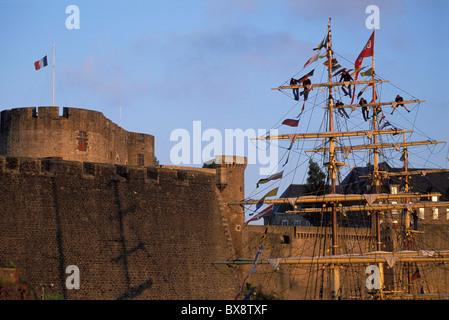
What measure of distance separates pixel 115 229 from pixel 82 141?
31.8 ft

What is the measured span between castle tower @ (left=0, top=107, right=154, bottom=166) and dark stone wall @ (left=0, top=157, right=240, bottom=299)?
6.21 m

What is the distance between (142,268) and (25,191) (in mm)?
7863

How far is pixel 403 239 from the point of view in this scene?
63.5m

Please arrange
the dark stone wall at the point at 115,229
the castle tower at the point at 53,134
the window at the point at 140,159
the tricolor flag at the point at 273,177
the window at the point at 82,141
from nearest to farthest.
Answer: the dark stone wall at the point at 115,229 → the tricolor flag at the point at 273,177 → the castle tower at the point at 53,134 → the window at the point at 82,141 → the window at the point at 140,159

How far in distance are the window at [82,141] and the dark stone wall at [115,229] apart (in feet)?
20.2

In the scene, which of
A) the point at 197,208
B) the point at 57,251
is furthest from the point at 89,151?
the point at 57,251

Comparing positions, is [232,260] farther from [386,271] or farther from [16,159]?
[386,271]

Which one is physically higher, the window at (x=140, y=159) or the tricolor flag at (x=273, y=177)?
the window at (x=140, y=159)

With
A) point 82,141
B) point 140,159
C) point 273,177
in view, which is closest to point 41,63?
point 82,141

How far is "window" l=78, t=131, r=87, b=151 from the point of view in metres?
54.8

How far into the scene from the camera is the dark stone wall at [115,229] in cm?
4375

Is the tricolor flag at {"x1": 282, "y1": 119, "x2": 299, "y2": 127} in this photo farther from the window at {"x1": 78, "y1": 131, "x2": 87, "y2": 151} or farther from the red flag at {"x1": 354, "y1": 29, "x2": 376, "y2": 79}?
the window at {"x1": 78, "y1": 131, "x2": 87, "y2": 151}
